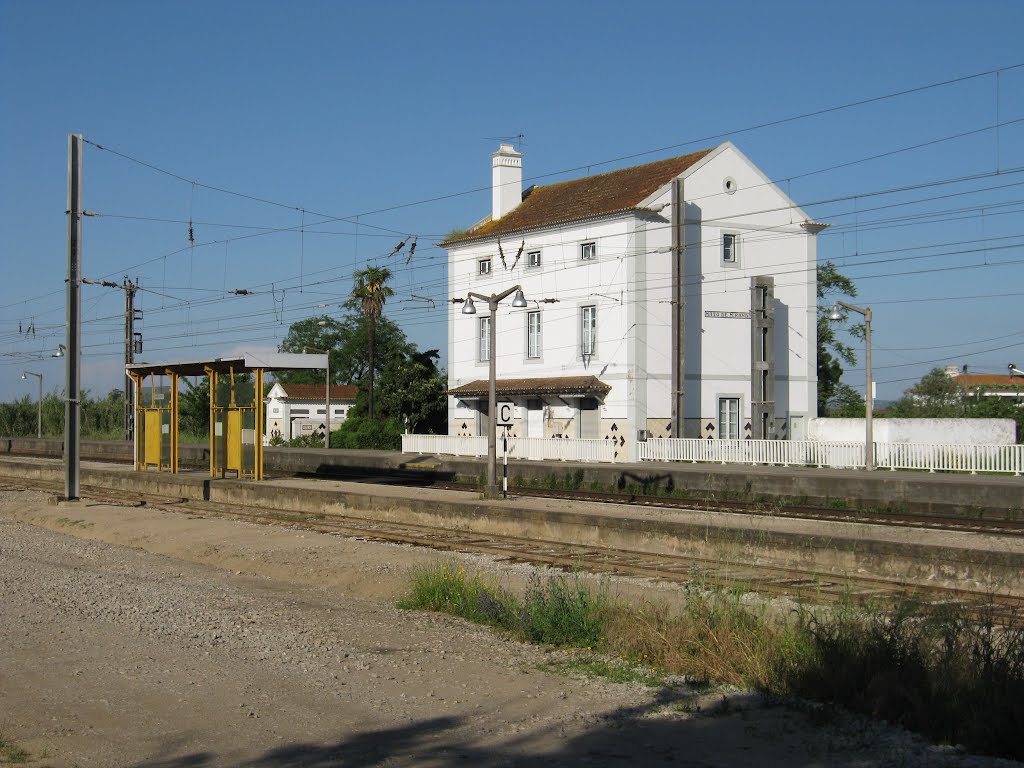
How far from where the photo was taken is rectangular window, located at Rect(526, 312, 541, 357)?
1839 inches

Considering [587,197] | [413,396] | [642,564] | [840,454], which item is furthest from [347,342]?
[642,564]

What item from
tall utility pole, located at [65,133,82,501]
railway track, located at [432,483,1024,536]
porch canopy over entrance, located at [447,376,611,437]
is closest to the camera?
railway track, located at [432,483,1024,536]

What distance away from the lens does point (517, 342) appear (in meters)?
47.6

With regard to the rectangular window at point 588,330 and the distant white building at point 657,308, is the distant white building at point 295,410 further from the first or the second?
the rectangular window at point 588,330

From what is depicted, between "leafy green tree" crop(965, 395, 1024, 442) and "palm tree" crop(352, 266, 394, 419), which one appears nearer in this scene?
"leafy green tree" crop(965, 395, 1024, 442)

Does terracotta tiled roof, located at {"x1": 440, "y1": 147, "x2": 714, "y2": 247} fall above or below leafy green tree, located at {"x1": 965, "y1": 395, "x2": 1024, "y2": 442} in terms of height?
above

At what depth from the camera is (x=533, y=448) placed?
41594 millimetres

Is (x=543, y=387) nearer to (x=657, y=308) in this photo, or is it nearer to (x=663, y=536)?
(x=657, y=308)

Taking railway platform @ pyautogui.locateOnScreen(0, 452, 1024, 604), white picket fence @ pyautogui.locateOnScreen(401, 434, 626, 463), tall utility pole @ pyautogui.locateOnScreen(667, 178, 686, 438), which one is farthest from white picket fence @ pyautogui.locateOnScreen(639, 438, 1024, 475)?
railway platform @ pyautogui.locateOnScreen(0, 452, 1024, 604)

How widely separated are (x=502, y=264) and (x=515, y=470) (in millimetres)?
14444

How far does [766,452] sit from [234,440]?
17.0m

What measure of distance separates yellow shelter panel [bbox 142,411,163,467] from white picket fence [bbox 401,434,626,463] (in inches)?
563

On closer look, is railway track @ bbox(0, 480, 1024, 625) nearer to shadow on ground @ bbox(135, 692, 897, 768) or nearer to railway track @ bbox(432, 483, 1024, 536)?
shadow on ground @ bbox(135, 692, 897, 768)

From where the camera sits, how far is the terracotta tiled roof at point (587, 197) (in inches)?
1727
